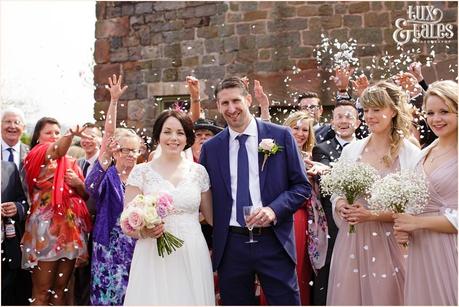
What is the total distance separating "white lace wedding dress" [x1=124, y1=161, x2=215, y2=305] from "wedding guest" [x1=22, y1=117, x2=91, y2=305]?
1338mm

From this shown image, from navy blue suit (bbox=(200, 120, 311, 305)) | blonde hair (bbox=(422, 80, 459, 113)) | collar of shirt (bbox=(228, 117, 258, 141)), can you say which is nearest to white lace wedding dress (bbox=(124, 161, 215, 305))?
navy blue suit (bbox=(200, 120, 311, 305))

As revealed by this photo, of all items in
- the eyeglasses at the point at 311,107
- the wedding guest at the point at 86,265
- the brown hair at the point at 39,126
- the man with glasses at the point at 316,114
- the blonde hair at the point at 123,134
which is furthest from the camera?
the eyeglasses at the point at 311,107

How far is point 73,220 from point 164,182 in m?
1.54

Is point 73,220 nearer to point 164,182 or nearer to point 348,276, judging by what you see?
point 164,182

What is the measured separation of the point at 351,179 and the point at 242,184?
0.82 meters

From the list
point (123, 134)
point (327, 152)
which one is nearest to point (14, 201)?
point (123, 134)

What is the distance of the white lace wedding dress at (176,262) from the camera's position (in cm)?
486

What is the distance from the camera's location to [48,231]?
6.09 m

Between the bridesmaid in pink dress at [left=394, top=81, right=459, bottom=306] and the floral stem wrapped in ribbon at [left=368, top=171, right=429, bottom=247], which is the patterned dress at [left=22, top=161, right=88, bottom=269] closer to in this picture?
the floral stem wrapped in ribbon at [left=368, top=171, right=429, bottom=247]

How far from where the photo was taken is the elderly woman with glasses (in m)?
5.77

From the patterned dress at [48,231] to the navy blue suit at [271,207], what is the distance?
179cm

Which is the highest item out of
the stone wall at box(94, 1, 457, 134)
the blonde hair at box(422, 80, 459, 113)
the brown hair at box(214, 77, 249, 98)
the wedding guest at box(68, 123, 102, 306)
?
the stone wall at box(94, 1, 457, 134)

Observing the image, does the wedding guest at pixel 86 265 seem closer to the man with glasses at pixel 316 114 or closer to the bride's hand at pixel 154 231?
the bride's hand at pixel 154 231

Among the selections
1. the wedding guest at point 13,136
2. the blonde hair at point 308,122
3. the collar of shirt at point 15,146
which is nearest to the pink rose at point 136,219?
the blonde hair at point 308,122
